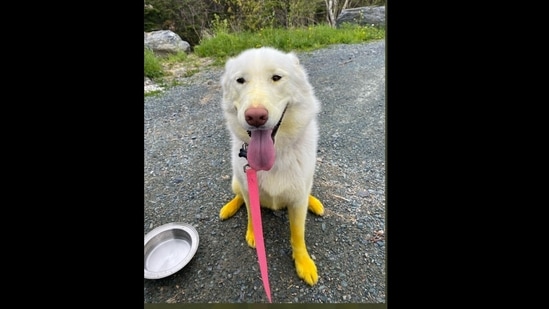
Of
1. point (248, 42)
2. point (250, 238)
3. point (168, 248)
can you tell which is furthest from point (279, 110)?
point (168, 248)

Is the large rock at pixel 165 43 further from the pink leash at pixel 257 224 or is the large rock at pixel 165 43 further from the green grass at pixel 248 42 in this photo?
the pink leash at pixel 257 224

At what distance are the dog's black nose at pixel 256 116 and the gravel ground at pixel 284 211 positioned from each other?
0.51 metres

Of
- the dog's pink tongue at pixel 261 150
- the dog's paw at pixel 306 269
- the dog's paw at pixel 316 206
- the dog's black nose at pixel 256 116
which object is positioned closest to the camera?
the dog's black nose at pixel 256 116

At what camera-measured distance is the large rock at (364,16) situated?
3.03 ft

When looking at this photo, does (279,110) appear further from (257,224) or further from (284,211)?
(284,211)

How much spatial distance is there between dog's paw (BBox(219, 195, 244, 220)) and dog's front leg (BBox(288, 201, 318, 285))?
1.38 feet

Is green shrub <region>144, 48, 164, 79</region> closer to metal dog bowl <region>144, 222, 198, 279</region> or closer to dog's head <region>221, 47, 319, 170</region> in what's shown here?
dog's head <region>221, 47, 319, 170</region>

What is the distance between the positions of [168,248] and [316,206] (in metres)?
0.86

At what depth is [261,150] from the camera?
858 mm

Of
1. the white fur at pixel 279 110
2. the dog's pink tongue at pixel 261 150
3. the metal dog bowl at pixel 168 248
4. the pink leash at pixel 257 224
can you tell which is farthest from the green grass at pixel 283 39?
the metal dog bowl at pixel 168 248

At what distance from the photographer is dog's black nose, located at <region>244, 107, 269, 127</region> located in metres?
0.72
